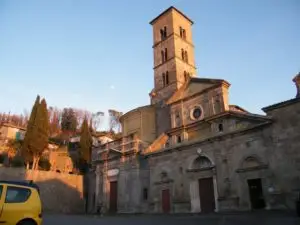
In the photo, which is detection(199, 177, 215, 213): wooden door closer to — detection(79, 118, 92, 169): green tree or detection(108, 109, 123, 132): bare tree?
detection(79, 118, 92, 169): green tree

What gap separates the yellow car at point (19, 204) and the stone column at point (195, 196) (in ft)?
59.5

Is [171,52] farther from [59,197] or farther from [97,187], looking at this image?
[59,197]

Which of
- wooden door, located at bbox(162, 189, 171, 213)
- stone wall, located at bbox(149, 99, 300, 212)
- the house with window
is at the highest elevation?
the house with window

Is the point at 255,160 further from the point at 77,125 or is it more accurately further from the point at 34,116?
the point at 77,125

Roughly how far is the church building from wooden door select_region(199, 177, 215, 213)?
0.08 metres

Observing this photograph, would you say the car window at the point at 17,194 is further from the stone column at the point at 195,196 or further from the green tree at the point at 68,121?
the green tree at the point at 68,121

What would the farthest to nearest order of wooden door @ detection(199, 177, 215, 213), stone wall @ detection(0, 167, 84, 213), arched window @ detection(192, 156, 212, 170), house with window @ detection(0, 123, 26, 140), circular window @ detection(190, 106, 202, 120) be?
house with window @ detection(0, 123, 26, 140)
stone wall @ detection(0, 167, 84, 213)
circular window @ detection(190, 106, 202, 120)
arched window @ detection(192, 156, 212, 170)
wooden door @ detection(199, 177, 215, 213)

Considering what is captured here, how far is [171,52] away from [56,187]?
22627mm

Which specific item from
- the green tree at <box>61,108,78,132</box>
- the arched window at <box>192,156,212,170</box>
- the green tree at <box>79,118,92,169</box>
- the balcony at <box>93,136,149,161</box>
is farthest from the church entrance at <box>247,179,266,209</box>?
the green tree at <box>61,108,78,132</box>

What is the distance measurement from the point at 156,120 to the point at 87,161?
1201cm

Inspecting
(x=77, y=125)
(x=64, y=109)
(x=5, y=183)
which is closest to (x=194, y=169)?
(x=5, y=183)

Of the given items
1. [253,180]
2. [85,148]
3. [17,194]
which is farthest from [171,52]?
[17,194]

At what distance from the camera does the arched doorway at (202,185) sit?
915 inches

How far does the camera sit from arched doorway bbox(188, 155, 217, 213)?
23.2m
